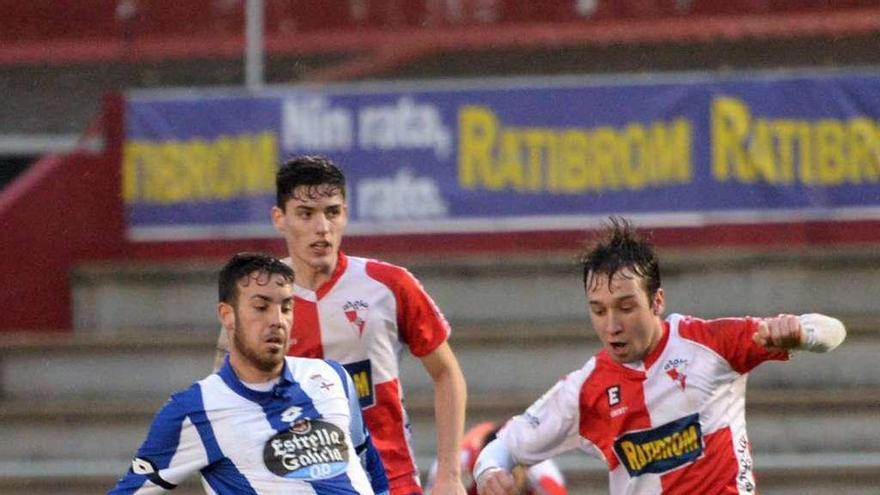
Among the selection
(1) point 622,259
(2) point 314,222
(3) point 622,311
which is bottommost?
(3) point 622,311

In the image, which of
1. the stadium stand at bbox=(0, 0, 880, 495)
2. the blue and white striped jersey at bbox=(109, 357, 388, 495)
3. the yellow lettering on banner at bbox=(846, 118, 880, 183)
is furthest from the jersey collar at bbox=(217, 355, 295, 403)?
the yellow lettering on banner at bbox=(846, 118, 880, 183)

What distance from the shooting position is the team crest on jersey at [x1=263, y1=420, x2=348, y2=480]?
17.0ft

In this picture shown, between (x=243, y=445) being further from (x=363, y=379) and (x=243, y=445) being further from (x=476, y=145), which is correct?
(x=476, y=145)

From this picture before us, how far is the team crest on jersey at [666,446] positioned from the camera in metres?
5.55

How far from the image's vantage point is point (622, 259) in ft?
17.9

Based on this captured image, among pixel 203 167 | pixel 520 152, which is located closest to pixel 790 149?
pixel 520 152

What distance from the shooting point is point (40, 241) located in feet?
38.0

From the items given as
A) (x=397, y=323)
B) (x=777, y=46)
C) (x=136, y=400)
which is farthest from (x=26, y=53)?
(x=397, y=323)

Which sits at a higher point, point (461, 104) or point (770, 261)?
point (461, 104)

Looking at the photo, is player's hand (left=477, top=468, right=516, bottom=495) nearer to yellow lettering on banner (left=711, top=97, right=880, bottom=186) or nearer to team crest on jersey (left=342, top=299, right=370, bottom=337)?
team crest on jersey (left=342, top=299, right=370, bottom=337)

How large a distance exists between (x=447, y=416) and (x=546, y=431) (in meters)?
0.48

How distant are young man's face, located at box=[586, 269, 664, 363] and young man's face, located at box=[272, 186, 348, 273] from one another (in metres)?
1.01

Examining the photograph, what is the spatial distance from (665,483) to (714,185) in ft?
17.8

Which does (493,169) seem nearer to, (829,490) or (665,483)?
(829,490)
